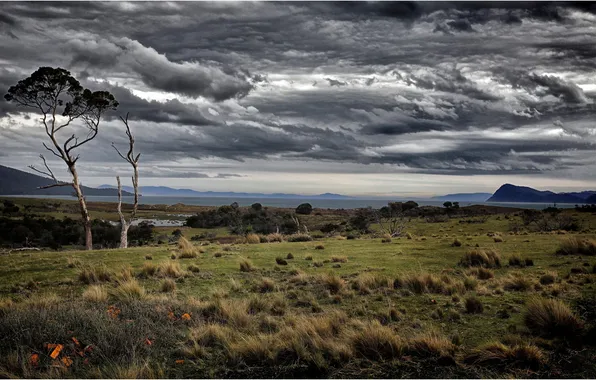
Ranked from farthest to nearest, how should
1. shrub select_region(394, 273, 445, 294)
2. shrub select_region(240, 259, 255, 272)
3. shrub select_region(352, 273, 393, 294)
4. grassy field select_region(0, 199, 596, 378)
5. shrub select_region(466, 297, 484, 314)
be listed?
shrub select_region(240, 259, 255, 272) < shrub select_region(352, 273, 393, 294) < shrub select_region(394, 273, 445, 294) < shrub select_region(466, 297, 484, 314) < grassy field select_region(0, 199, 596, 378)

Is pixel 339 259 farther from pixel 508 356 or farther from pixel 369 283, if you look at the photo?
pixel 508 356

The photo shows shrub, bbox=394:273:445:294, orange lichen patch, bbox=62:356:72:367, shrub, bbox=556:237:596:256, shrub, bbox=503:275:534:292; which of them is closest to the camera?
orange lichen patch, bbox=62:356:72:367

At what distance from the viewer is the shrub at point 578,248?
1766cm

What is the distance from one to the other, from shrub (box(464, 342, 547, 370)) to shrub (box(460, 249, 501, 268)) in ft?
32.2

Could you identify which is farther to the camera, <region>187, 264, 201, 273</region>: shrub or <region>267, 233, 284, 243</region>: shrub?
<region>267, 233, 284, 243</region>: shrub

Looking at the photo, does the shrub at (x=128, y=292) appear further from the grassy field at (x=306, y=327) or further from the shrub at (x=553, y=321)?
the shrub at (x=553, y=321)

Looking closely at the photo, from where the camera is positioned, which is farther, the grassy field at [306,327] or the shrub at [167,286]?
the shrub at [167,286]

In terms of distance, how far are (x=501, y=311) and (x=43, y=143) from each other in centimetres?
3024

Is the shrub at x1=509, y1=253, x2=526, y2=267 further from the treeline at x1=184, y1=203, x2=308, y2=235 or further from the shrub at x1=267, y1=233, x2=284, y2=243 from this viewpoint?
the treeline at x1=184, y1=203, x2=308, y2=235

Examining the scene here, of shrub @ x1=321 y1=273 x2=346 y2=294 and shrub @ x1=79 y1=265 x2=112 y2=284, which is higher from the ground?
shrub @ x1=321 y1=273 x2=346 y2=294

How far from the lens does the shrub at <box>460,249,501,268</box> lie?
1603 cm

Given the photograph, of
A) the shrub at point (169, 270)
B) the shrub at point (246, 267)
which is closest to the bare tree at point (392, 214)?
the shrub at point (246, 267)

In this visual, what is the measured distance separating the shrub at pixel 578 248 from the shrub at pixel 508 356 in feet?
45.7

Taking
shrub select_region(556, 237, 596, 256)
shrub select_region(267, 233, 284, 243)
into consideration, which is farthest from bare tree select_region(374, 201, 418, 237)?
shrub select_region(556, 237, 596, 256)
